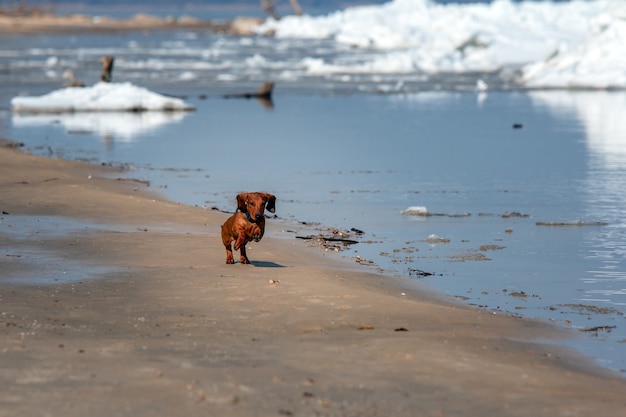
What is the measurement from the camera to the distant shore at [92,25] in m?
94.2

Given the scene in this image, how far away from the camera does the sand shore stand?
6.08 meters

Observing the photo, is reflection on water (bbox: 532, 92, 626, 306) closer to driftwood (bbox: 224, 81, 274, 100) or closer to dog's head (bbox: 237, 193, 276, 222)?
dog's head (bbox: 237, 193, 276, 222)

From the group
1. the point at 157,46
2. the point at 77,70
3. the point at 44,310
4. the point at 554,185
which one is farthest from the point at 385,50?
the point at 44,310

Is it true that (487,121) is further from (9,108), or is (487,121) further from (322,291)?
(322,291)

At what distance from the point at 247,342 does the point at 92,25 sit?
322ft

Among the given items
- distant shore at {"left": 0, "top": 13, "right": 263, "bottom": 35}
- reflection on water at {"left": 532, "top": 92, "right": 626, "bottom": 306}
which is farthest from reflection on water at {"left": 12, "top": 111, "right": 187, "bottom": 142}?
distant shore at {"left": 0, "top": 13, "right": 263, "bottom": 35}

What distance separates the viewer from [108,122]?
27.1 meters

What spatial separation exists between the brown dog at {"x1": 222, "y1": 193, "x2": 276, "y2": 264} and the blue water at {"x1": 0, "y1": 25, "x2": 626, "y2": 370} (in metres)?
1.73

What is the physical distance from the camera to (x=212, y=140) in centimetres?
2356

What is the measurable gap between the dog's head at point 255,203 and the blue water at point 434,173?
1751 mm

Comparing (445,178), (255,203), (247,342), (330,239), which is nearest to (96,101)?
(445,178)

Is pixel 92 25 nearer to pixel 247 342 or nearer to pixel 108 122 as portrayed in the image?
pixel 108 122

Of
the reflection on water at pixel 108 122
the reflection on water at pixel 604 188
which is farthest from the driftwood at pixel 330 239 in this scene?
the reflection on water at pixel 108 122

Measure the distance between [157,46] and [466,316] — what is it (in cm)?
6422
